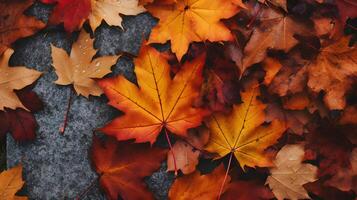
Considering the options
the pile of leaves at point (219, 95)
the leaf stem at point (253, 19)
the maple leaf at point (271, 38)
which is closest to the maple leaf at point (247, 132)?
the pile of leaves at point (219, 95)

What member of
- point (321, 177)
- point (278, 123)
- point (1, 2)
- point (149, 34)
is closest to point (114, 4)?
point (149, 34)

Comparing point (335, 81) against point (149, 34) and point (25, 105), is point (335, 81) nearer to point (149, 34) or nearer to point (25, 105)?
point (149, 34)

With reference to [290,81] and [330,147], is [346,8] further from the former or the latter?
[330,147]

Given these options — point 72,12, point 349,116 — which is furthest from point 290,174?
point 72,12

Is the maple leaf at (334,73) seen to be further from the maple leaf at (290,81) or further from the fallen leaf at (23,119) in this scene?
the fallen leaf at (23,119)

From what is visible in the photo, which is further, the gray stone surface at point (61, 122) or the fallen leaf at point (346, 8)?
the gray stone surface at point (61, 122)
